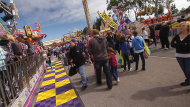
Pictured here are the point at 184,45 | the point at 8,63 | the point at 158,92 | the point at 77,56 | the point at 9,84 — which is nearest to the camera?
the point at 184,45

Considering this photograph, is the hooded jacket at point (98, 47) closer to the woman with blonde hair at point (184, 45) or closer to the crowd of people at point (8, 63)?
the woman with blonde hair at point (184, 45)

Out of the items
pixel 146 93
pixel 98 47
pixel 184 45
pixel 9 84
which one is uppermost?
pixel 98 47

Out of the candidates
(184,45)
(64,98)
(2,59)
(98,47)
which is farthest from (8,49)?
(184,45)

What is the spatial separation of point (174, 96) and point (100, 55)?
199cm

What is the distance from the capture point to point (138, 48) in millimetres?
4137

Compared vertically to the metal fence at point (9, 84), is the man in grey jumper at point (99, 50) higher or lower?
higher

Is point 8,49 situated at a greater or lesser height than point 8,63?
greater

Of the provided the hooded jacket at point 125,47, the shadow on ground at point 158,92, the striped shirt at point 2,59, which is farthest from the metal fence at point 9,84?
the hooded jacket at point 125,47

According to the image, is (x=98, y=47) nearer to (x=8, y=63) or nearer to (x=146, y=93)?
(x=146, y=93)

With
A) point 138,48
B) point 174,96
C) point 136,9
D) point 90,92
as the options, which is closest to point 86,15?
point 138,48

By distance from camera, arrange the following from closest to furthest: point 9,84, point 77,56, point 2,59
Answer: point 2,59
point 9,84
point 77,56

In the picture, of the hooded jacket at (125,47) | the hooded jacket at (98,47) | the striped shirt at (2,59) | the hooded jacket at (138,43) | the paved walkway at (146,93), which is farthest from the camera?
the hooded jacket at (125,47)

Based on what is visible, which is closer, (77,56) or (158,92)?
(158,92)

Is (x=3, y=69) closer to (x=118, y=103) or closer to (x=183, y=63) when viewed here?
(x=118, y=103)
